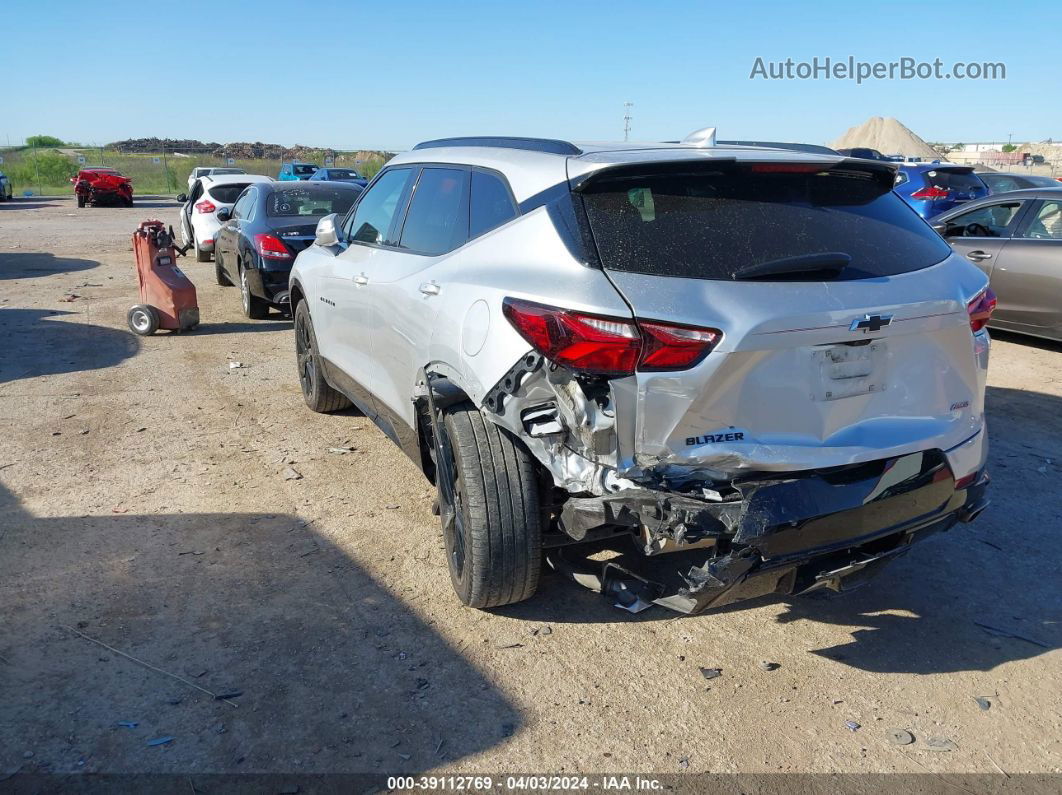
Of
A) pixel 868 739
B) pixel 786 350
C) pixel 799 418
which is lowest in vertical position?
pixel 868 739

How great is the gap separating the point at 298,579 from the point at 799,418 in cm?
241

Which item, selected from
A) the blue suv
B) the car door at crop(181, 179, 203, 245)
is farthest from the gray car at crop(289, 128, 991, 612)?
the car door at crop(181, 179, 203, 245)

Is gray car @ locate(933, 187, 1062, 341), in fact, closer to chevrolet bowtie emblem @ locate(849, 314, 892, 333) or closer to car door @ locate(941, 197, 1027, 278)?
car door @ locate(941, 197, 1027, 278)

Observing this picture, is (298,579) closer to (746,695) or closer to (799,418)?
(746,695)

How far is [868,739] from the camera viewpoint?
291 centimetres

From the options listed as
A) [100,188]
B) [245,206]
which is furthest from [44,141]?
[245,206]

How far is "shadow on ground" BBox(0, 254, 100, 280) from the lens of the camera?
576 inches

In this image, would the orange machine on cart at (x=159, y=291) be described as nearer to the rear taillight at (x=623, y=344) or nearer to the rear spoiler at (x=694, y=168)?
the rear spoiler at (x=694, y=168)

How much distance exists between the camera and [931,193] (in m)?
13.4

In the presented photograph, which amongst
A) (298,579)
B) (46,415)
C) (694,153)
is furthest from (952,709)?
(46,415)

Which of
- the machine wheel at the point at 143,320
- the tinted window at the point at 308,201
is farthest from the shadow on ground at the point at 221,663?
the tinted window at the point at 308,201

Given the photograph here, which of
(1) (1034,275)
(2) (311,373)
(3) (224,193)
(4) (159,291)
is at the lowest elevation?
(2) (311,373)

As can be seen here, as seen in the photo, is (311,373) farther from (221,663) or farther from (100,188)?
(100,188)

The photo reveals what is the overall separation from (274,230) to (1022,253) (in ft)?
26.3
